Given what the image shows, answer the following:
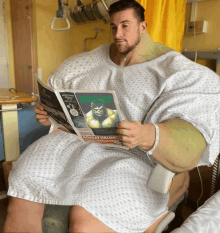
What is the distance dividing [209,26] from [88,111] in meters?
1.18

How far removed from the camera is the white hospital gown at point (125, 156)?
63cm

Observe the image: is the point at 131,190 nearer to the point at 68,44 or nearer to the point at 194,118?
the point at 194,118

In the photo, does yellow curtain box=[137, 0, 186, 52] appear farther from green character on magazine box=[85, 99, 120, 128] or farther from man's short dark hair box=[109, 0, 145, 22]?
green character on magazine box=[85, 99, 120, 128]

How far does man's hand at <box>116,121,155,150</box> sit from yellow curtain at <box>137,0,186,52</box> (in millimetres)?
858

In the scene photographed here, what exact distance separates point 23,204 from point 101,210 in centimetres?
30

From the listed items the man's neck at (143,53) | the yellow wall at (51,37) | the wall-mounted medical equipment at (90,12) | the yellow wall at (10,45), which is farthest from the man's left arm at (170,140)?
the yellow wall at (10,45)

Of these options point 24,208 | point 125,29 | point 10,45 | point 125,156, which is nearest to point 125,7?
point 125,29

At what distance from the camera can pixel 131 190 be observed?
2.12 feet

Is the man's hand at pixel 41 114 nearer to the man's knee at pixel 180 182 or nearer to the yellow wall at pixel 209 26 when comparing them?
the man's knee at pixel 180 182

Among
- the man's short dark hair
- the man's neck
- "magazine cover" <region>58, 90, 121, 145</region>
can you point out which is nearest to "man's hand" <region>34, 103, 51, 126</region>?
"magazine cover" <region>58, 90, 121, 145</region>

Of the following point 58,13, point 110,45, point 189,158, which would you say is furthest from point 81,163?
point 58,13

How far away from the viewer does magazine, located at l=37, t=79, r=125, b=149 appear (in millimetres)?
660

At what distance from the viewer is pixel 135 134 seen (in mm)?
591

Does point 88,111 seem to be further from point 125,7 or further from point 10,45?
point 10,45
